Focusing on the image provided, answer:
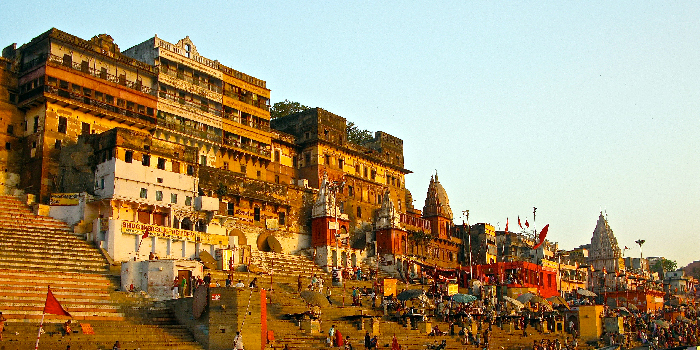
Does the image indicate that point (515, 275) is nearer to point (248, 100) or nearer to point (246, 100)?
point (248, 100)

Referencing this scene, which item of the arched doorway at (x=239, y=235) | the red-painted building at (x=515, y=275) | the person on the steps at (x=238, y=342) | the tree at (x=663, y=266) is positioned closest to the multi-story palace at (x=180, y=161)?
the arched doorway at (x=239, y=235)

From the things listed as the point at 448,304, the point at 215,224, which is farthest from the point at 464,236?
the point at 215,224

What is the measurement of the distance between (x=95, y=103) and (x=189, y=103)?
664 centimetres

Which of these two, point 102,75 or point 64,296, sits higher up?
point 102,75

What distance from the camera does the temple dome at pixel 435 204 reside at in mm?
61494

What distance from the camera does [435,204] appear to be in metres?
61.6

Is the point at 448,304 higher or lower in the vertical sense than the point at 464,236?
lower

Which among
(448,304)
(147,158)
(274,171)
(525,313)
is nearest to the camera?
(147,158)

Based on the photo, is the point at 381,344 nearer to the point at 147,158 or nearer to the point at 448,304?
the point at 448,304

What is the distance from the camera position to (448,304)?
3988cm

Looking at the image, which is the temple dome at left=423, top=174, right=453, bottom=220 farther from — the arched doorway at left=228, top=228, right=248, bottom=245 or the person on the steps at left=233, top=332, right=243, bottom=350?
the person on the steps at left=233, top=332, right=243, bottom=350

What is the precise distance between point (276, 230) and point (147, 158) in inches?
444

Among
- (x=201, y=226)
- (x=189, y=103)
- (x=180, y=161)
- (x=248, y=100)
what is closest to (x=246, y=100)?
(x=248, y=100)

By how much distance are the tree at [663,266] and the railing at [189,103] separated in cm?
8592
